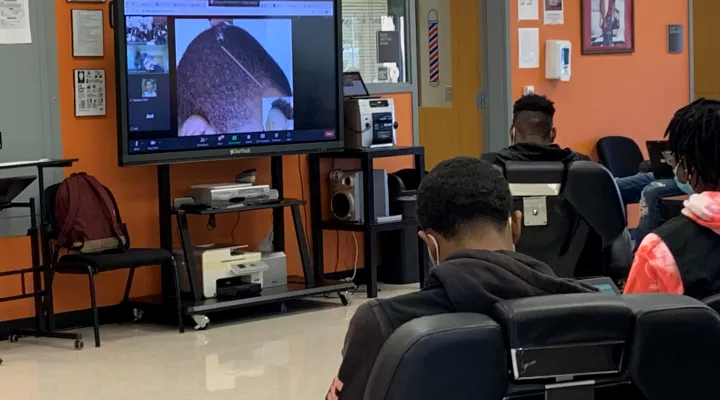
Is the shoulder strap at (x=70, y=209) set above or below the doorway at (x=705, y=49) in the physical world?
below

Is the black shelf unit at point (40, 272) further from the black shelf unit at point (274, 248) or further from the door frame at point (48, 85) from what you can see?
the black shelf unit at point (274, 248)

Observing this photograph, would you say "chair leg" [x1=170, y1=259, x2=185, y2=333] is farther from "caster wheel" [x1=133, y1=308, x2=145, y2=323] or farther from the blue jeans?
the blue jeans

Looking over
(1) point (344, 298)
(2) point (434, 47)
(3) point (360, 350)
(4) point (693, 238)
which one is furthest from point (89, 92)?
(3) point (360, 350)

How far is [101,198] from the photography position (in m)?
6.08

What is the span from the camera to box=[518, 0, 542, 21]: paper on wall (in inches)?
330

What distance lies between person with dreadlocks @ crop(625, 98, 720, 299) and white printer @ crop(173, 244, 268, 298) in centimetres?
392

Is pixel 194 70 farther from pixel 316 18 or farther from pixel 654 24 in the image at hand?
pixel 654 24

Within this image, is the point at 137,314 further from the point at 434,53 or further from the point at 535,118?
the point at 434,53

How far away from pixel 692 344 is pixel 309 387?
323cm

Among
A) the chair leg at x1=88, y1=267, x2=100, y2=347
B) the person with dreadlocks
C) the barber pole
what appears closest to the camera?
the person with dreadlocks

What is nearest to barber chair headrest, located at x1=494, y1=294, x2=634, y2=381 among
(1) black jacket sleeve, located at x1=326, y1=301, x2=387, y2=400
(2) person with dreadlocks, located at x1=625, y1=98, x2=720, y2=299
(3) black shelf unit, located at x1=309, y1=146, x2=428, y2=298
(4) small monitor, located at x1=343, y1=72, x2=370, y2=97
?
(1) black jacket sleeve, located at x1=326, y1=301, x2=387, y2=400

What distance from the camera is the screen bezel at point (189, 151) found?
604cm

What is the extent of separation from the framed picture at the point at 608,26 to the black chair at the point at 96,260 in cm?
404

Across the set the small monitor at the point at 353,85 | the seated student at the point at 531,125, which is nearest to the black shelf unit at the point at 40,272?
the small monitor at the point at 353,85
